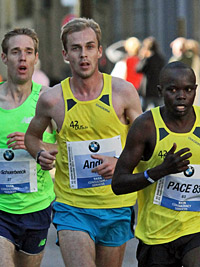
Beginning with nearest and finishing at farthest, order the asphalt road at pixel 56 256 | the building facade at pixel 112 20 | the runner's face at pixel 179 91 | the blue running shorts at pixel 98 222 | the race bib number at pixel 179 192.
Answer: the runner's face at pixel 179 91
the race bib number at pixel 179 192
the blue running shorts at pixel 98 222
the asphalt road at pixel 56 256
the building facade at pixel 112 20

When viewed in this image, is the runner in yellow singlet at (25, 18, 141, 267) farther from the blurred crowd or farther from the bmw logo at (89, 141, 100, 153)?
the blurred crowd

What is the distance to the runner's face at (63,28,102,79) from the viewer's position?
572 cm

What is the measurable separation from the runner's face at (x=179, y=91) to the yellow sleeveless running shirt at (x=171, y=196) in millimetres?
148

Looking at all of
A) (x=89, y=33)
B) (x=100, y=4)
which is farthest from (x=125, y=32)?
(x=89, y=33)

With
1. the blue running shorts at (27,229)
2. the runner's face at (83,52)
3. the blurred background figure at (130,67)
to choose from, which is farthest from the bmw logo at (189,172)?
the blurred background figure at (130,67)

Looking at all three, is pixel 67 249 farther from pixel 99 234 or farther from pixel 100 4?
pixel 100 4

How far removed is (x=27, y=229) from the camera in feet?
19.7

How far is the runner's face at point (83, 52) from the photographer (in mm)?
5723

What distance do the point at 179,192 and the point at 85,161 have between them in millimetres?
921

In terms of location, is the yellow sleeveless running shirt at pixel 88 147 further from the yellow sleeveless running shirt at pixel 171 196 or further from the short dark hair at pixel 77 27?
the yellow sleeveless running shirt at pixel 171 196

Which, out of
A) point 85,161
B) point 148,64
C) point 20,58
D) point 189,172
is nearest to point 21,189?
point 85,161

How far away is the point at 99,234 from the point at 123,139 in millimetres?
669

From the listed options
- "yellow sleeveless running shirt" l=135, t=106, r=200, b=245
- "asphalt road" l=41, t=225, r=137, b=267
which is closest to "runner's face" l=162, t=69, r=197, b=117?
"yellow sleeveless running shirt" l=135, t=106, r=200, b=245

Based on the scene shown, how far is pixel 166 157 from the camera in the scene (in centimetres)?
454
